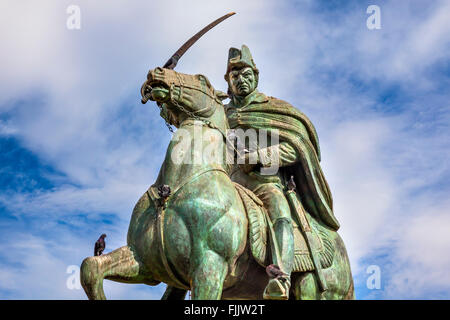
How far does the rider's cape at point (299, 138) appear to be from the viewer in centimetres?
812

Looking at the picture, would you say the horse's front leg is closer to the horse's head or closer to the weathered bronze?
the weathered bronze

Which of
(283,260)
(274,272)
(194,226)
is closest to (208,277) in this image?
(194,226)

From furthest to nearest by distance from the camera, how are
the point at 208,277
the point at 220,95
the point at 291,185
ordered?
the point at 291,185
the point at 220,95
the point at 208,277

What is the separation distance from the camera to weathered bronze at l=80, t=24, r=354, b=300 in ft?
21.9

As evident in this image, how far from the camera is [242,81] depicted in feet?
27.1

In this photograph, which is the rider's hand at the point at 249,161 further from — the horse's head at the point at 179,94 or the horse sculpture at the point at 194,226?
the horse's head at the point at 179,94

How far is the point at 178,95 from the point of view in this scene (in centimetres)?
724

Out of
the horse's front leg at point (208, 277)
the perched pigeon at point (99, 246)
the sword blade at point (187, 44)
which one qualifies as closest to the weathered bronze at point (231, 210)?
the horse's front leg at point (208, 277)

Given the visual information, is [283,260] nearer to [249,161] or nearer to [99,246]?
[249,161]

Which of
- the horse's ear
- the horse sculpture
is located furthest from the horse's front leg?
the horse's ear

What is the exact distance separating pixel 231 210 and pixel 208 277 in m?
0.78

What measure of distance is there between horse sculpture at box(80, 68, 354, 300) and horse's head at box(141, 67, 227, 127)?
0.04 ft
